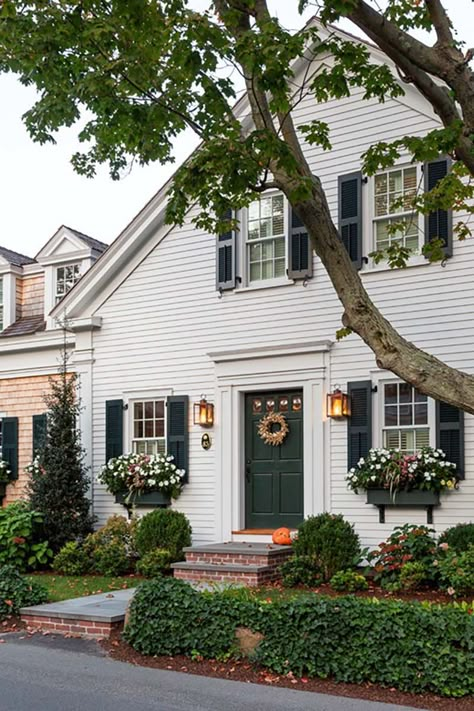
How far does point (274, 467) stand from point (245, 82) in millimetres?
6067

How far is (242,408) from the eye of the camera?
1281 centimetres

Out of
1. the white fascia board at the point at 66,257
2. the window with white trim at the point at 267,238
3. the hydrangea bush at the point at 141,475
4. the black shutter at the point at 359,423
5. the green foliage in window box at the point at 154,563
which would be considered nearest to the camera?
the black shutter at the point at 359,423

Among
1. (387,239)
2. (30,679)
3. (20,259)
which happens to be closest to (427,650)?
(30,679)

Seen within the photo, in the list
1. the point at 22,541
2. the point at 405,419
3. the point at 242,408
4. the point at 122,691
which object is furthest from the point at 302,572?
the point at 22,541

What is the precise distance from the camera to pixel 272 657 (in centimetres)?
730

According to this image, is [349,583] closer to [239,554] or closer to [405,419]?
[239,554]

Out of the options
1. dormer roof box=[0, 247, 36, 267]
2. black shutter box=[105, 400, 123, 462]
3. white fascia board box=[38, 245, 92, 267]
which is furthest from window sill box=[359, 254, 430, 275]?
dormer roof box=[0, 247, 36, 267]

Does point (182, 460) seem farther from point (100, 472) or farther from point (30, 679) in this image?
point (30, 679)

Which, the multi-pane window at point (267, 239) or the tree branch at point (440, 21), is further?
the multi-pane window at point (267, 239)

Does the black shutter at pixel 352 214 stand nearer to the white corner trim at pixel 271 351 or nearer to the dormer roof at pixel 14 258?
the white corner trim at pixel 271 351

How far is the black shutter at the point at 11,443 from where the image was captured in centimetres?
1523

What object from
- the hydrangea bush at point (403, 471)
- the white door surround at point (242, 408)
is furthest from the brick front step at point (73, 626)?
the hydrangea bush at point (403, 471)

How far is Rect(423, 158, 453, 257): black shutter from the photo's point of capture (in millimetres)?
11086

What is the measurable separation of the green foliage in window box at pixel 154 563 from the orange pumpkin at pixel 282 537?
1540 millimetres
